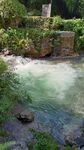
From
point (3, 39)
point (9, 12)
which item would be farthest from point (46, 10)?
point (3, 39)

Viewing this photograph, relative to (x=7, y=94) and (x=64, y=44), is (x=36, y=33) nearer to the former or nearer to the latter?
(x=64, y=44)

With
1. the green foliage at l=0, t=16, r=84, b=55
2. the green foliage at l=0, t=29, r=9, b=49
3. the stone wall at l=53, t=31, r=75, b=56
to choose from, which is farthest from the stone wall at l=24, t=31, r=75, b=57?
the green foliage at l=0, t=29, r=9, b=49

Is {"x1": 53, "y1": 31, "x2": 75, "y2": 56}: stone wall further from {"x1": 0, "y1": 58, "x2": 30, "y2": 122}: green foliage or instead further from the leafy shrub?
{"x1": 0, "y1": 58, "x2": 30, "y2": 122}: green foliage

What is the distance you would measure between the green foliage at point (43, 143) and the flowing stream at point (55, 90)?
62 centimetres

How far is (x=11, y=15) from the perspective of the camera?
767 inches

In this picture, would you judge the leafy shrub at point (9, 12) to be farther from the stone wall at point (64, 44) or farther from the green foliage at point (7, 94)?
the green foliage at point (7, 94)

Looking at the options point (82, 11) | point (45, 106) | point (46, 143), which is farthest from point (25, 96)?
point (82, 11)

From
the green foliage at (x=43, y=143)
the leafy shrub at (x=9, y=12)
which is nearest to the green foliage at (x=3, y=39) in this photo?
the leafy shrub at (x=9, y=12)

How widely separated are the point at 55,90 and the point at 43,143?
492 centimetres

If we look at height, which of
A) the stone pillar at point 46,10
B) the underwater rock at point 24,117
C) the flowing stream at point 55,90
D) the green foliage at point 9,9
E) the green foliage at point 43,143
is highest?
the green foliage at point 9,9

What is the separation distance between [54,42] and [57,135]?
9.37 m

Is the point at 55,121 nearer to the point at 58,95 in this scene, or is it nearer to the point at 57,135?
the point at 57,135

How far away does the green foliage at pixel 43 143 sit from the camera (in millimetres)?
9305

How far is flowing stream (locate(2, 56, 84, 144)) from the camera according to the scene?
11359 mm
